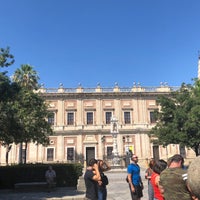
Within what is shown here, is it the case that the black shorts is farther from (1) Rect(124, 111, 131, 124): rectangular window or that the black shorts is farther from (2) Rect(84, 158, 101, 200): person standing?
(1) Rect(124, 111, 131, 124): rectangular window

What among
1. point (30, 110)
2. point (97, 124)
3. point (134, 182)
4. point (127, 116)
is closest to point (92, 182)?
point (134, 182)

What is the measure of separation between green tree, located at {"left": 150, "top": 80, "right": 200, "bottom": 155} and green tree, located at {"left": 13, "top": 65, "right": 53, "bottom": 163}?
10551 mm

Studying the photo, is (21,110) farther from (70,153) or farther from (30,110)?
(70,153)

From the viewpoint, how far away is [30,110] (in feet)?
68.3

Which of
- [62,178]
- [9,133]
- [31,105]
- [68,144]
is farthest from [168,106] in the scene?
[68,144]

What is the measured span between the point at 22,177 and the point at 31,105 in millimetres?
7740

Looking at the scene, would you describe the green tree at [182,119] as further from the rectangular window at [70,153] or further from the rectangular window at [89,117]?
the rectangular window at [70,153]

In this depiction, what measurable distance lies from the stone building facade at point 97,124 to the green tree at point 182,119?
1308cm

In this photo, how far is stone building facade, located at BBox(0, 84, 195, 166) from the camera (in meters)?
38.0

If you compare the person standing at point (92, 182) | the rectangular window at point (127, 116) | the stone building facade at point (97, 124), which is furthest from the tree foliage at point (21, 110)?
the rectangular window at point (127, 116)

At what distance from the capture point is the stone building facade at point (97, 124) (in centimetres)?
3800

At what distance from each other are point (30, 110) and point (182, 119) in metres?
12.9

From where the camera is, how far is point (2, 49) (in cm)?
1257

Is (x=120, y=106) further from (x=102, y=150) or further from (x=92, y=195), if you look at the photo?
(x=92, y=195)
